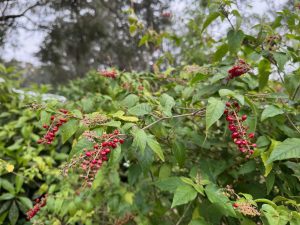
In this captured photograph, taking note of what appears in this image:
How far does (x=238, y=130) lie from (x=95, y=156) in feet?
Result: 1.96

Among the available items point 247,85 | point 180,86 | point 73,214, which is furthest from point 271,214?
point 73,214

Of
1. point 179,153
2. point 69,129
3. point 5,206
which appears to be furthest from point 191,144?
point 5,206

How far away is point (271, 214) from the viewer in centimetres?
121

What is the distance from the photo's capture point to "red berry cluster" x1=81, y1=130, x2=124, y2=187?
122cm

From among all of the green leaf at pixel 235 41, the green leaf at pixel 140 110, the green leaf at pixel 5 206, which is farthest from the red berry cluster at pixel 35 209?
the green leaf at pixel 235 41

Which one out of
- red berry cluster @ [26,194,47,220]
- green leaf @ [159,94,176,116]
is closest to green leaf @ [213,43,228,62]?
green leaf @ [159,94,176,116]

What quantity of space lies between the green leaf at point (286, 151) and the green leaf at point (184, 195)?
1.16 ft

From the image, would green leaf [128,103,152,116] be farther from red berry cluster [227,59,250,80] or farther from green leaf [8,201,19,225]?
green leaf [8,201,19,225]

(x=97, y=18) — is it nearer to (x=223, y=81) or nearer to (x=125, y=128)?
(x=223, y=81)

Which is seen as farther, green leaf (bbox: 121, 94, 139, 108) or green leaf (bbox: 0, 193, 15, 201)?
green leaf (bbox: 0, 193, 15, 201)

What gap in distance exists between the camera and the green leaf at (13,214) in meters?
2.71

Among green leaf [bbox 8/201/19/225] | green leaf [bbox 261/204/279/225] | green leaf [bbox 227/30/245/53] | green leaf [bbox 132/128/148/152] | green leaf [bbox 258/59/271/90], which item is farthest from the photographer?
green leaf [bbox 8/201/19/225]

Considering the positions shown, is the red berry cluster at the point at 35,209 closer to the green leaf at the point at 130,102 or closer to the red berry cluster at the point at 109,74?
the green leaf at the point at 130,102

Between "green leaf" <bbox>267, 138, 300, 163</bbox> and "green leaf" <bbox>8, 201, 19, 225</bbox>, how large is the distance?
7.12ft
